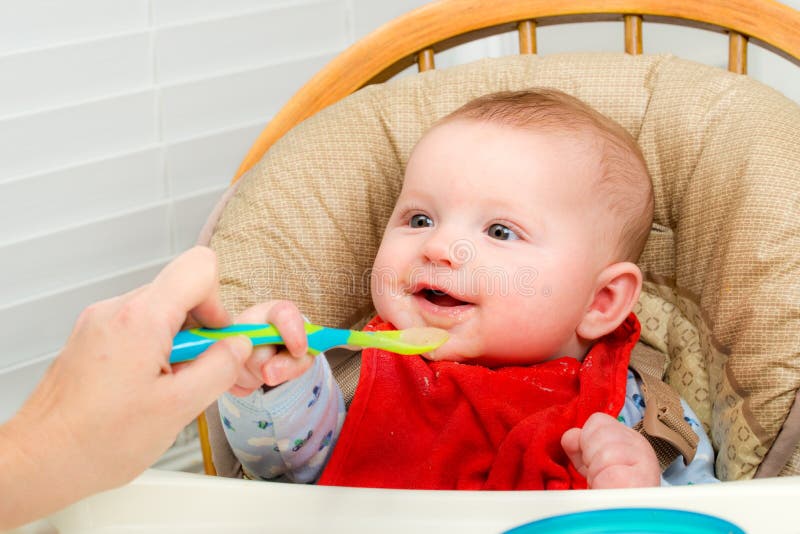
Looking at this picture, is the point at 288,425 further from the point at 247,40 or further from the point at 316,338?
the point at 247,40

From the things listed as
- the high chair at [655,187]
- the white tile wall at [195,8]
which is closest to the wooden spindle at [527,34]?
the high chair at [655,187]

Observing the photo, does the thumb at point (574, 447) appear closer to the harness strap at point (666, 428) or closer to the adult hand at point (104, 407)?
the harness strap at point (666, 428)

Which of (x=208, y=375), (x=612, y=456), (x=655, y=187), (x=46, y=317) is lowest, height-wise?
(x=46, y=317)

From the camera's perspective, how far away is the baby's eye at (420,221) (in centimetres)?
97

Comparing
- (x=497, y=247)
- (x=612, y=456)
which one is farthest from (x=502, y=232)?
(x=612, y=456)

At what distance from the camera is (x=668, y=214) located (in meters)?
1.08

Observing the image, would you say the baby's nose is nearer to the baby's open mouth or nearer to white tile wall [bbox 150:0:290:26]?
the baby's open mouth

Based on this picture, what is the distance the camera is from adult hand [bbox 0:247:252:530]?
46cm

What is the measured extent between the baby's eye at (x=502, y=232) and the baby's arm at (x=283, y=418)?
214mm

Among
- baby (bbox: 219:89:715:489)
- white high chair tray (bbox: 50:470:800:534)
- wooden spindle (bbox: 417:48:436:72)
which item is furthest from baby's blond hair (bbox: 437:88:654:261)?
white high chair tray (bbox: 50:470:800:534)

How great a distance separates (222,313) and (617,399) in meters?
0.48

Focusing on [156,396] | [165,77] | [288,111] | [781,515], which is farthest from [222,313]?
[165,77]

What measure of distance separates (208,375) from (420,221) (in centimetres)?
50

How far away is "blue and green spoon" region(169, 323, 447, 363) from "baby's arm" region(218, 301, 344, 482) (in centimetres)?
3
